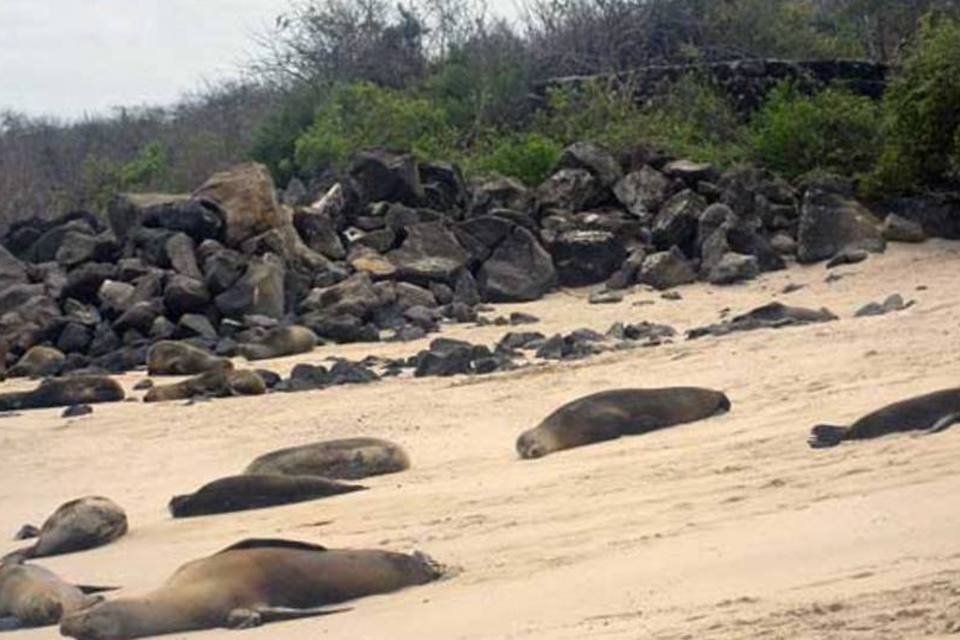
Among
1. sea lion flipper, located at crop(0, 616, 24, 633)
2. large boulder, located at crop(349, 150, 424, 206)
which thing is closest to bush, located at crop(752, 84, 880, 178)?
large boulder, located at crop(349, 150, 424, 206)

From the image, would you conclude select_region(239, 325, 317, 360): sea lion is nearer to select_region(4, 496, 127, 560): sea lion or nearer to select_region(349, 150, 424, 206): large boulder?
select_region(349, 150, 424, 206): large boulder

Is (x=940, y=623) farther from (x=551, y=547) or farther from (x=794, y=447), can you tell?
(x=794, y=447)

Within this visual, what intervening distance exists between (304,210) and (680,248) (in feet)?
14.5

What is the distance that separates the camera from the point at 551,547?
695 centimetres

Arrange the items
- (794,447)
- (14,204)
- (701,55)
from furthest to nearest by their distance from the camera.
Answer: (14,204) → (701,55) → (794,447)

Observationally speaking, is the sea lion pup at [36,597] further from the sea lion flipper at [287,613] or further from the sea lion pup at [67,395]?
the sea lion pup at [67,395]

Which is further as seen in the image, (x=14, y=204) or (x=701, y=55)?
(x=14, y=204)

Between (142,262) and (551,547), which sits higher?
(142,262)

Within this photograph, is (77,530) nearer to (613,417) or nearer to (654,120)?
(613,417)

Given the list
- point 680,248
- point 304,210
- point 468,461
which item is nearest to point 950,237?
point 680,248

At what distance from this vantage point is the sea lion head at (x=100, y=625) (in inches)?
251

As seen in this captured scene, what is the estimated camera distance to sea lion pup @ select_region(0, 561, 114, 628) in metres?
6.95

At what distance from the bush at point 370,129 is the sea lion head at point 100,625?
1795 cm

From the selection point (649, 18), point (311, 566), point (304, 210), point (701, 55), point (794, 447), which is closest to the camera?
point (311, 566)
